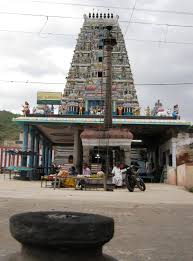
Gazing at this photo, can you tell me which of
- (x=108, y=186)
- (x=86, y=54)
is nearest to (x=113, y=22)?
(x=86, y=54)

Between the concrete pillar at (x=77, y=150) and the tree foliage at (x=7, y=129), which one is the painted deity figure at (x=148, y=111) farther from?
the tree foliage at (x=7, y=129)

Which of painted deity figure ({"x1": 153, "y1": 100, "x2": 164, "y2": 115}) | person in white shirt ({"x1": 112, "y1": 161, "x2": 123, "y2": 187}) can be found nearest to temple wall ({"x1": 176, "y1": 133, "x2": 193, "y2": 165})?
painted deity figure ({"x1": 153, "y1": 100, "x2": 164, "y2": 115})

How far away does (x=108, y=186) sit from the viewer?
14.6m

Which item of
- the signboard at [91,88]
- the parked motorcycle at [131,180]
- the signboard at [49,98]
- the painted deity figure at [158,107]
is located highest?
the signboard at [91,88]

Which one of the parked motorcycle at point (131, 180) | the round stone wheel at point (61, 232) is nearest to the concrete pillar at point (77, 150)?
the parked motorcycle at point (131, 180)

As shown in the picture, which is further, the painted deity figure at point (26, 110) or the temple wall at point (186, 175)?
the painted deity figure at point (26, 110)

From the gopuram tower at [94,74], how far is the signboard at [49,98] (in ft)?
3.25

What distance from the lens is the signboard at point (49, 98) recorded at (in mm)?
34781

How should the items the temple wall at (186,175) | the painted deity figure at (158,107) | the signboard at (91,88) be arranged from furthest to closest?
1. the signboard at (91,88)
2. the painted deity figure at (158,107)
3. the temple wall at (186,175)

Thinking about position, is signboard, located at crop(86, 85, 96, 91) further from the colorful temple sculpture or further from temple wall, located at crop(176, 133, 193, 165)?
temple wall, located at crop(176, 133, 193, 165)

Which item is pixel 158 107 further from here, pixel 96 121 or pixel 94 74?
pixel 94 74

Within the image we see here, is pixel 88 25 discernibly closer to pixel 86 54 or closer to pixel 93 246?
A: pixel 86 54

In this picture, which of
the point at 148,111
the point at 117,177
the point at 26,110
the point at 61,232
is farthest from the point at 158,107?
the point at 61,232

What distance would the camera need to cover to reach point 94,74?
123 ft
